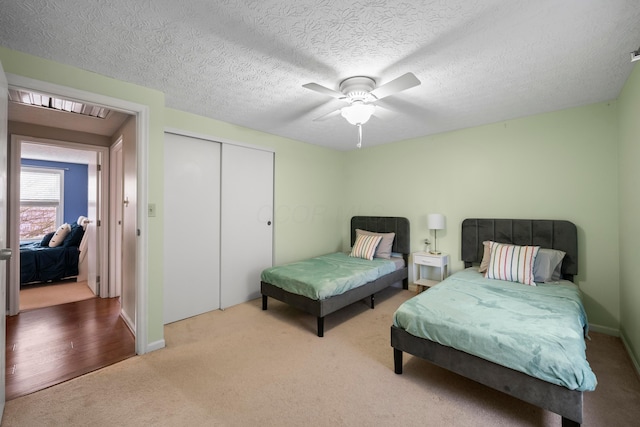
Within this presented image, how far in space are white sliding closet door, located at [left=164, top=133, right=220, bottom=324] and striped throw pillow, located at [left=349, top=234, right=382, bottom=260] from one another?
6.50 feet

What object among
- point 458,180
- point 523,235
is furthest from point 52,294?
point 523,235

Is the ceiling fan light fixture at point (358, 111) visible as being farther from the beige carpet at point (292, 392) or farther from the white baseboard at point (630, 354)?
the white baseboard at point (630, 354)

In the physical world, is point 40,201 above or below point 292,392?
above

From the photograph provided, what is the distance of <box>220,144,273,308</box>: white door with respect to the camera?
3.48 m

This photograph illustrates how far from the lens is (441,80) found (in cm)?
227

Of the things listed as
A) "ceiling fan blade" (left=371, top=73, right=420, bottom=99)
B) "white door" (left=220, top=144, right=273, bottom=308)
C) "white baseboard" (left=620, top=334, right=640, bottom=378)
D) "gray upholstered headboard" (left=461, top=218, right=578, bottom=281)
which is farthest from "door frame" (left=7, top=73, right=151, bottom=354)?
"white baseboard" (left=620, top=334, right=640, bottom=378)

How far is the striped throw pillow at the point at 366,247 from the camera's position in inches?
155

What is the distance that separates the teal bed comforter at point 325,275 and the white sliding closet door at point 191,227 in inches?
29.2

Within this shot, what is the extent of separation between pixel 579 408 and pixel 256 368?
204cm

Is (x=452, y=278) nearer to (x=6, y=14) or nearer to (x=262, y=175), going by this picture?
(x=262, y=175)

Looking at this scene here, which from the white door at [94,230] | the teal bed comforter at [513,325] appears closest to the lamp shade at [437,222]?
the teal bed comforter at [513,325]

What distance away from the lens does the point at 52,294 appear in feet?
13.1

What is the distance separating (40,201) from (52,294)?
323cm

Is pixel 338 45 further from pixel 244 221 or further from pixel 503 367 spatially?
pixel 244 221
